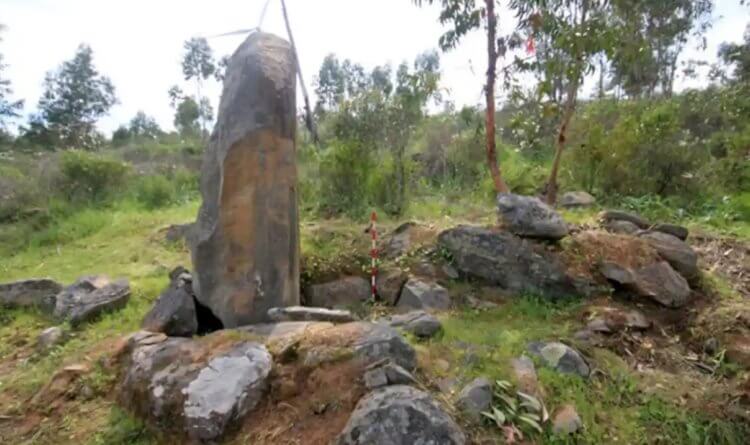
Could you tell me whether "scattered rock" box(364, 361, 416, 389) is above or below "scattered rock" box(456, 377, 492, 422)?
above

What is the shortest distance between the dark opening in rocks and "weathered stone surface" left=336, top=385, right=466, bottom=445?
1.81 m

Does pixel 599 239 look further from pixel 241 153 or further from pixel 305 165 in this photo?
pixel 305 165

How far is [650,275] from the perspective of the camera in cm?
428

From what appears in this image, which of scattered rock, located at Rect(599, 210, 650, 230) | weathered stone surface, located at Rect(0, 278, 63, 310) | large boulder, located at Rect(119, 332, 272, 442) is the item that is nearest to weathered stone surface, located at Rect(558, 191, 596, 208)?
scattered rock, located at Rect(599, 210, 650, 230)

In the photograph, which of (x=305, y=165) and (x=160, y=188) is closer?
(x=305, y=165)

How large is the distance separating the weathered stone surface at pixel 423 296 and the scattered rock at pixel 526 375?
3.98 ft

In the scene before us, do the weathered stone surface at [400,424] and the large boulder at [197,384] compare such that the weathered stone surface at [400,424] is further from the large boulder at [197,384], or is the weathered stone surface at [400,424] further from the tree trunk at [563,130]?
the tree trunk at [563,130]

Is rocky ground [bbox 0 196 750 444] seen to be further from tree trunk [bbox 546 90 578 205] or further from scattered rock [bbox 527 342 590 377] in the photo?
tree trunk [bbox 546 90 578 205]

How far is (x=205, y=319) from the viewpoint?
3.98 metres

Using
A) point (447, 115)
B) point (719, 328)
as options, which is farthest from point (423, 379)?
point (447, 115)

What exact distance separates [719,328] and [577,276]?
1076mm

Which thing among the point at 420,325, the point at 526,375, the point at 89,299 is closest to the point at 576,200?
the point at 420,325

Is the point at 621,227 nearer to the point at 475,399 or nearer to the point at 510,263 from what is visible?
the point at 510,263

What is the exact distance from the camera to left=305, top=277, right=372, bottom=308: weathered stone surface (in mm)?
4746
